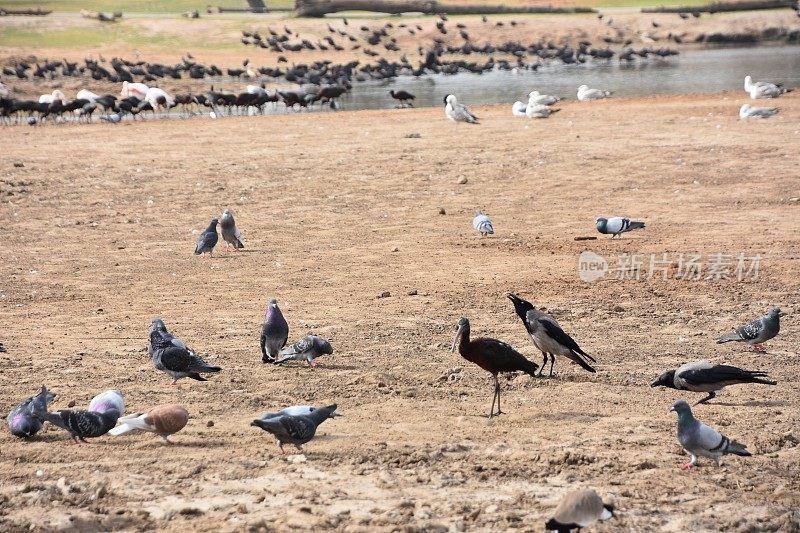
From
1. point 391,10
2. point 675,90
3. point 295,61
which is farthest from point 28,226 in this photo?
point 391,10

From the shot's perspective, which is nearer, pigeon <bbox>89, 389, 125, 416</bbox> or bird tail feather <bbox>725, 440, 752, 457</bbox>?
bird tail feather <bbox>725, 440, 752, 457</bbox>

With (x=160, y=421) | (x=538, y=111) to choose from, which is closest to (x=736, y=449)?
(x=160, y=421)

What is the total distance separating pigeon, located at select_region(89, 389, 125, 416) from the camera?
7.39 meters

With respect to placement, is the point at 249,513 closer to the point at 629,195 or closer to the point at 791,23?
the point at 629,195

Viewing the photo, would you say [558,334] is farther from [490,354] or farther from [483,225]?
[483,225]

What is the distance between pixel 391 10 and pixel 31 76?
26.2m

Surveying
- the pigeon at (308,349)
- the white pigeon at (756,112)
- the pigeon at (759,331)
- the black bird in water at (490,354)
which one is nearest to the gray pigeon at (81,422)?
the pigeon at (308,349)

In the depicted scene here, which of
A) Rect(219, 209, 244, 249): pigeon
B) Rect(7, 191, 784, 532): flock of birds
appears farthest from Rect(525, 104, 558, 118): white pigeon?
Rect(7, 191, 784, 532): flock of birds

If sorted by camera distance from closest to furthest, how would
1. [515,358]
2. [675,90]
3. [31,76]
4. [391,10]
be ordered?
[515,358], [675,90], [31,76], [391,10]

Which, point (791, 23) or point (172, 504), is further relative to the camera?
point (791, 23)

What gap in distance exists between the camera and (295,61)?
4562 centimetres

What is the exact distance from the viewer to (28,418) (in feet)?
23.8

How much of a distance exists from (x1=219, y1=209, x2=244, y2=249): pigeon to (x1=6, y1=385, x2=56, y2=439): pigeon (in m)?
6.10

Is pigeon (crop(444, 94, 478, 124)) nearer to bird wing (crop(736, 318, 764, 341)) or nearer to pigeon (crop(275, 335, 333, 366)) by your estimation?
bird wing (crop(736, 318, 764, 341))
